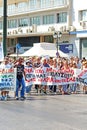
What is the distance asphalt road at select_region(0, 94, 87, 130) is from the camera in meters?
11.1

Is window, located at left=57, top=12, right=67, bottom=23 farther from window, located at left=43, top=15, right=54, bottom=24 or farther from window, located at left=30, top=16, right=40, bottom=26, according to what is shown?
window, located at left=30, top=16, right=40, bottom=26

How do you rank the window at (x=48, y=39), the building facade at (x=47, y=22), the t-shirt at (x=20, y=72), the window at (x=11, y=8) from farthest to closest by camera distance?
the window at (x=11, y=8) → the window at (x=48, y=39) → the building facade at (x=47, y=22) → the t-shirt at (x=20, y=72)

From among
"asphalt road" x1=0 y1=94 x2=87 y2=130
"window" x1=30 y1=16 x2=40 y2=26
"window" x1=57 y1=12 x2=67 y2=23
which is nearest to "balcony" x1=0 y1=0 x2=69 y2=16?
"window" x1=57 y1=12 x2=67 y2=23

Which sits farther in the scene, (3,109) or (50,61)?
(50,61)

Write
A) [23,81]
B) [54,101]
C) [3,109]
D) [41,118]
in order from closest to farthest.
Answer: [41,118] < [3,109] < [54,101] < [23,81]

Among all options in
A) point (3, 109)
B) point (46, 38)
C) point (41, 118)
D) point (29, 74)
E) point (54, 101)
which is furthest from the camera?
point (46, 38)

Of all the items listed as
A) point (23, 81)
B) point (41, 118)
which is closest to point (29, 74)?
point (23, 81)

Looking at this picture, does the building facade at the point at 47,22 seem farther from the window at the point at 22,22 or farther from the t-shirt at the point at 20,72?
the t-shirt at the point at 20,72

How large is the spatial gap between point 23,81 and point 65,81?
3731 millimetres

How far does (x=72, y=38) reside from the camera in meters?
56.2

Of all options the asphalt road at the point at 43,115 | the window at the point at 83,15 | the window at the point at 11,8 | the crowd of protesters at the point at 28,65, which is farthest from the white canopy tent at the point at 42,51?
the window at the point at 11,8

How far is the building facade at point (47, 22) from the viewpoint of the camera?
2153 inches

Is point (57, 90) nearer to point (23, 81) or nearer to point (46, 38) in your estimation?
point (23, 81)

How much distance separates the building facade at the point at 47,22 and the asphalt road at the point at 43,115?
3411 cm
